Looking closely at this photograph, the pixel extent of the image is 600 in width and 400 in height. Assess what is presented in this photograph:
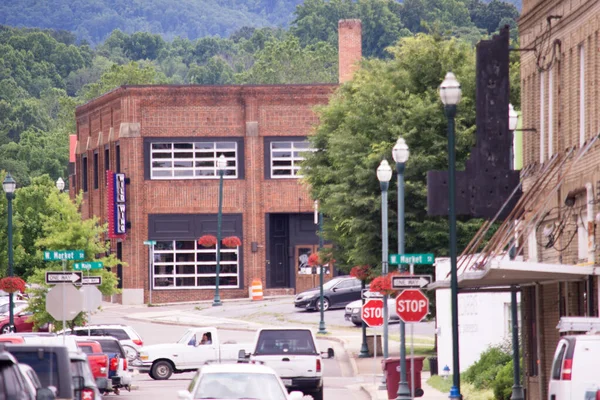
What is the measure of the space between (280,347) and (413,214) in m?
10.8

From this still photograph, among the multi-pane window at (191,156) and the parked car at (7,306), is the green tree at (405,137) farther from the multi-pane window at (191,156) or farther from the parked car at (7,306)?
the multi-pane window at (191,156)

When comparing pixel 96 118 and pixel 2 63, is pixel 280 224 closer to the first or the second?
pixel 96 118

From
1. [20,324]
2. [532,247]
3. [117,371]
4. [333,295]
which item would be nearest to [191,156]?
[333,295]

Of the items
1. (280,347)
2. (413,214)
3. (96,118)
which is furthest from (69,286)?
(96,118)

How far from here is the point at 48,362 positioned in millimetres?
17328

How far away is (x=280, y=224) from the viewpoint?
70688 mm

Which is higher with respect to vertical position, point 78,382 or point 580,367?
point 580,367

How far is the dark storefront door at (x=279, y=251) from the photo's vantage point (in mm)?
70562

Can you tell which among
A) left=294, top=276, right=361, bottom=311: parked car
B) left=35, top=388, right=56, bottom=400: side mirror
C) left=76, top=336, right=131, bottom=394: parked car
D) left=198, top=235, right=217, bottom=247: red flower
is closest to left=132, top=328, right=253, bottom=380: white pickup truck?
left=76, top=336, right=131, bottom=394: parked car

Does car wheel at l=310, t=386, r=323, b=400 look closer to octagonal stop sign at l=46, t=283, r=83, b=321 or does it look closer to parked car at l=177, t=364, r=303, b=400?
octagonal stop sign at l=46, t=283, r=83, b=321

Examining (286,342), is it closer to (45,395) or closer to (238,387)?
(238,387)

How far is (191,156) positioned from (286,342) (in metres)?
39.8

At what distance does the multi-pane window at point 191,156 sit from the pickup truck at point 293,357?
39.2 metres

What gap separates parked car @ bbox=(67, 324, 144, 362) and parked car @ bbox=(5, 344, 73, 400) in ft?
76.0
